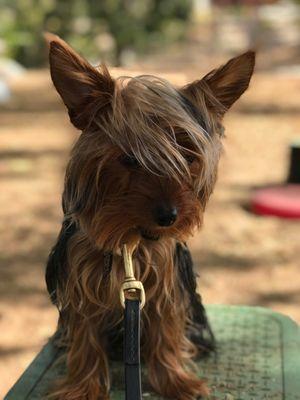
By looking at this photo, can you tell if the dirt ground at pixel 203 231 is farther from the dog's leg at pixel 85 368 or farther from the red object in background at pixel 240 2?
the red object in background at pixel 240 2

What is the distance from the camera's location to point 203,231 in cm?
570

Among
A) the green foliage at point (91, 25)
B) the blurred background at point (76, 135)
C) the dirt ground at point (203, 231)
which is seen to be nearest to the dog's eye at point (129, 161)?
the blurred background at point (76, 135)

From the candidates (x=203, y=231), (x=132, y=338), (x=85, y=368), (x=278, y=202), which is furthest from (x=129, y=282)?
(x=278, y=202)

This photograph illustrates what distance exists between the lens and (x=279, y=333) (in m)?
3.16

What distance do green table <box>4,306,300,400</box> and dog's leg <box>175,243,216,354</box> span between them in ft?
0.23

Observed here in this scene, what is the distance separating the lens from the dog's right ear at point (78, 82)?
203cm

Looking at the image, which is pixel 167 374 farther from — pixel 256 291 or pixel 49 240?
pixel 49 240

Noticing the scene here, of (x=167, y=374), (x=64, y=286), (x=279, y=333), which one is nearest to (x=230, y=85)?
(x=64, y=286)

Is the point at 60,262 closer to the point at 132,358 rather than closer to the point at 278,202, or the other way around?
the point at 132,358

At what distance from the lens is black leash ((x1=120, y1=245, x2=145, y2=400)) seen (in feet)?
6.71

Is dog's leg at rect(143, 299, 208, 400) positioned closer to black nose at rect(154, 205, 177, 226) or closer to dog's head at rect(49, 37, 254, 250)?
dog's head at rect(49, 37, 254, 250)

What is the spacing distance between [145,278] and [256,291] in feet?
7.57

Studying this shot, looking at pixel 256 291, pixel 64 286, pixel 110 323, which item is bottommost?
pixel 256 291

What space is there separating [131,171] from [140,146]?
85 millimetres
